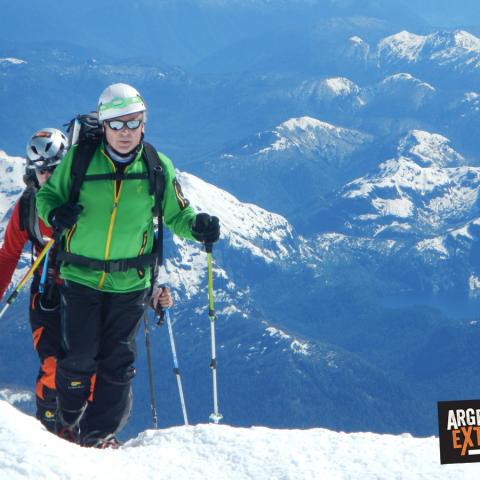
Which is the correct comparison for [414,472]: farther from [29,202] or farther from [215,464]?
[29,202]

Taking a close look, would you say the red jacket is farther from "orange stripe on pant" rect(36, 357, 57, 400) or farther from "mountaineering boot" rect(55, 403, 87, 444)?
"mountaineering boot" rect(55, 403, 87, 444)

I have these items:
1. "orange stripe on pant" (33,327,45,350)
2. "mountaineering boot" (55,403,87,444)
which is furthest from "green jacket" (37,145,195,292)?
"mountaineering boot" (55,403,87,444)

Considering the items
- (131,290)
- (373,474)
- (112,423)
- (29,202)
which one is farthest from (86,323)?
(373,474)

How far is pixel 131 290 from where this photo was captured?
41.0 feet

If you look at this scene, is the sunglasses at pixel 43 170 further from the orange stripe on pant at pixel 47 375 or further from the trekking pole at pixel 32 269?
the orange stripe on pant at pixel 47 375

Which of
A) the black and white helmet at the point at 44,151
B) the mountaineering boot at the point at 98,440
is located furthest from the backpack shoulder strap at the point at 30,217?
the mountaineering boot at the point at 98,440

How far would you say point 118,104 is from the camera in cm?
1168

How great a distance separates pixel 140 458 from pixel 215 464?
1.04 metres

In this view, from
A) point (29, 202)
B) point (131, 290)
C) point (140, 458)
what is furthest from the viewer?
point (29, 202)

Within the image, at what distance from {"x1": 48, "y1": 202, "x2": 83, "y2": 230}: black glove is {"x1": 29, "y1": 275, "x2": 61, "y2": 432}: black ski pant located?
2467 millimetres

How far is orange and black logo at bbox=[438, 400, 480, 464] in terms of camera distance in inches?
383

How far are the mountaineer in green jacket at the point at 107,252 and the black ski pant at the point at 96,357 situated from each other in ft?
0.05

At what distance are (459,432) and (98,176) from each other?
6399 mm

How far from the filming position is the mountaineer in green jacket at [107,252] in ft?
38.7
